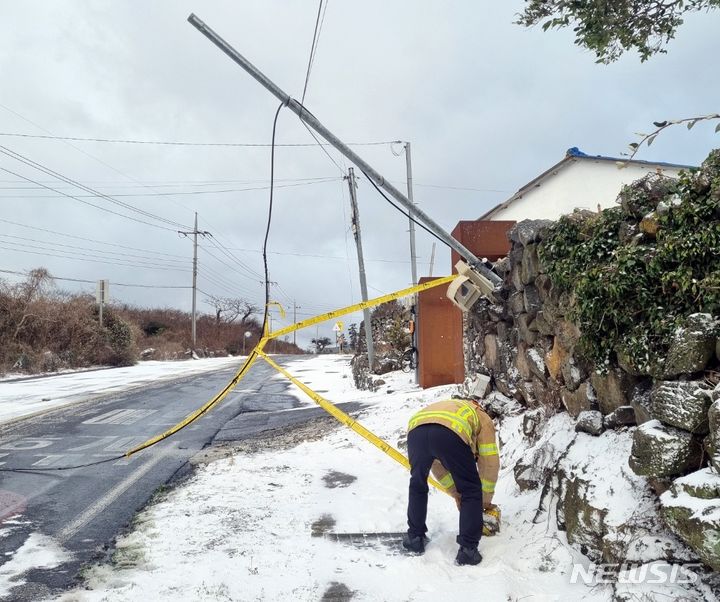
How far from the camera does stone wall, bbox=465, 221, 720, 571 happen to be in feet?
9.65

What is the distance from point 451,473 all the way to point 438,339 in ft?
24.8

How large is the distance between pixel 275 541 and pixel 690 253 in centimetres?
381

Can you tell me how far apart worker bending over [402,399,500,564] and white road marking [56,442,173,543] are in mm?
2943

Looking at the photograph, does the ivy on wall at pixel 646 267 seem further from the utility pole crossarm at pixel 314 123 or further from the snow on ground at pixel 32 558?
the snow on ground at pixel 32 558

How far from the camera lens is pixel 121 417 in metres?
11.7

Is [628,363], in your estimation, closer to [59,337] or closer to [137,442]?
[137,442]

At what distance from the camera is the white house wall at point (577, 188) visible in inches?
650

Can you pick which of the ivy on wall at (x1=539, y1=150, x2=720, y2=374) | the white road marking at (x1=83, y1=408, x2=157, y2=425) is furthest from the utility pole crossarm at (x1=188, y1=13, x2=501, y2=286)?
the white road marking at (x1=83, y1=408, x2=157, y2=425)

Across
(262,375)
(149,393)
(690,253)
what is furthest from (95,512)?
(262,375)

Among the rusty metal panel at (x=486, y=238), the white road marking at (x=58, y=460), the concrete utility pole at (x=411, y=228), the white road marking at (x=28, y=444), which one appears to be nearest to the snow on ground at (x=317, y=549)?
the white road marking at (x=58, y=460)

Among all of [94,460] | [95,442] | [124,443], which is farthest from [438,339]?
[94,460]

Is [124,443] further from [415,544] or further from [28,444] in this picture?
[415,544]

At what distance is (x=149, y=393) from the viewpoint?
16.4 metres

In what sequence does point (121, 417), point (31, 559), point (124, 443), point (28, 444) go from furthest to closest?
point (121, 417), point (124, 443), point (28, 444), point (31, 559)
